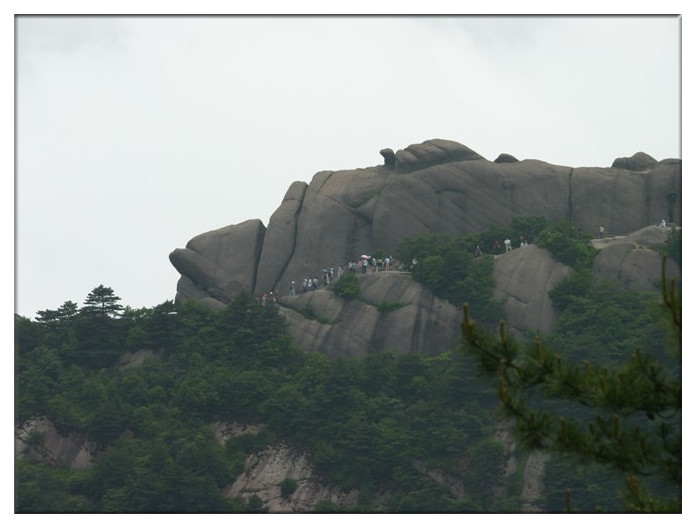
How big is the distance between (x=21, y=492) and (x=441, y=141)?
28.7m

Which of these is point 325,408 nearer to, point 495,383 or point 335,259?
point 335,259

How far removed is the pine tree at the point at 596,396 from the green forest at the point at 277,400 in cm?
3657

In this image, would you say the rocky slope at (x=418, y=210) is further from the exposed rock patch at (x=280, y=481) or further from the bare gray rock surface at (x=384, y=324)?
the exposed rock patch at (x=280, y=481)

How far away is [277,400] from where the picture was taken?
61.7 metres

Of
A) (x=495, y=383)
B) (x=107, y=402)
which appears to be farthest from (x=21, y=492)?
(x=495, y=383)

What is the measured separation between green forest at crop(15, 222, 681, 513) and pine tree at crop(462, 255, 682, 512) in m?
36.6

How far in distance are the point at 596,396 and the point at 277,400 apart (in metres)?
44.7

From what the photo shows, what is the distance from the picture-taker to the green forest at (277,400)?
2255 inches

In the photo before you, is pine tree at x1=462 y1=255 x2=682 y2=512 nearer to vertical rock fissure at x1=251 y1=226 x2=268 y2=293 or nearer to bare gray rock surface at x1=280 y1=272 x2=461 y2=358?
bare gray rock surface at x1=280 y1=272 x2=461 y2=358

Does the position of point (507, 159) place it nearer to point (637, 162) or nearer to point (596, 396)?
point (637, 162)

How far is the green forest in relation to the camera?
2255 inches

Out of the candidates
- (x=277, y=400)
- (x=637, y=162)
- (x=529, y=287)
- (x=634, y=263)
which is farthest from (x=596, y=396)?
(x=637, y=162)

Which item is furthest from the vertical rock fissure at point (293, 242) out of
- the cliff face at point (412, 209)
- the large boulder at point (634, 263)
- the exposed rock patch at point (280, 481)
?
the large boulder at point (634, 263)

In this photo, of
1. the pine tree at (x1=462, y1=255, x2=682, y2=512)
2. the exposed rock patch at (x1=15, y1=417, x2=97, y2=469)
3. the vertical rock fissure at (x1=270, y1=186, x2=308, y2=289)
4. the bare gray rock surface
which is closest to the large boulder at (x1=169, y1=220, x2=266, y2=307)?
the vertical rock fissure at (x1=270, y1=186, x2=308, y2=289)
